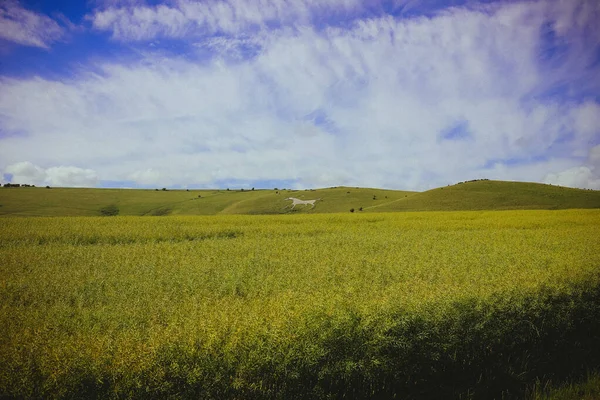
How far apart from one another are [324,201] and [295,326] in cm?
7565

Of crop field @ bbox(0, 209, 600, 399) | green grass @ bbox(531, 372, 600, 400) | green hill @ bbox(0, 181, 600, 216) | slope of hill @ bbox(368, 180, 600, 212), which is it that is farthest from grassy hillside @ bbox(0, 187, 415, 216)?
green grass @ bbox(531, 372, 600, 400)

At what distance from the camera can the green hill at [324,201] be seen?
65.6 metres

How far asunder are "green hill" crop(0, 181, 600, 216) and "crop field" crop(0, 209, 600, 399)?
57316mm

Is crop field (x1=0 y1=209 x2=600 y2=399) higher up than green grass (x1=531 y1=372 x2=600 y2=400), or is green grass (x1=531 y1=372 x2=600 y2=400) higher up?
crop field (x1=0 y1=209 x2=600 y2=399)

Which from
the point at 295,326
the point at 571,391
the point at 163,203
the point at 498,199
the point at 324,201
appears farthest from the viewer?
the point at 163,203

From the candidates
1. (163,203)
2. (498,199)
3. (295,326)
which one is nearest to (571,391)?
(295,326)

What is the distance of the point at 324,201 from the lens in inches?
3194

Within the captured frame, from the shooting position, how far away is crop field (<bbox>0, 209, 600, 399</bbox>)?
15.2 ft

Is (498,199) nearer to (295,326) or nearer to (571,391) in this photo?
(571,391)

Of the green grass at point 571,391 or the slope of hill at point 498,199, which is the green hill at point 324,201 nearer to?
the slope of hill at point 498,199

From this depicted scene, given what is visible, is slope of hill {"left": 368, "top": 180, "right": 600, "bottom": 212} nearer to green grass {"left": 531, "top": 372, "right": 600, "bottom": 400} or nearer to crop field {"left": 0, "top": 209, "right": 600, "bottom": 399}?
crop field {"left": 0, "top": 209, "right": 600, "bottom": 399}

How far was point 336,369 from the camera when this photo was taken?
206 inches

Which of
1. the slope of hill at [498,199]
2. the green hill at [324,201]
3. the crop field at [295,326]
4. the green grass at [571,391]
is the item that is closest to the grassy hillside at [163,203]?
the green hill at [324,201]

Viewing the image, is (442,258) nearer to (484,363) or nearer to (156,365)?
(484,363)
